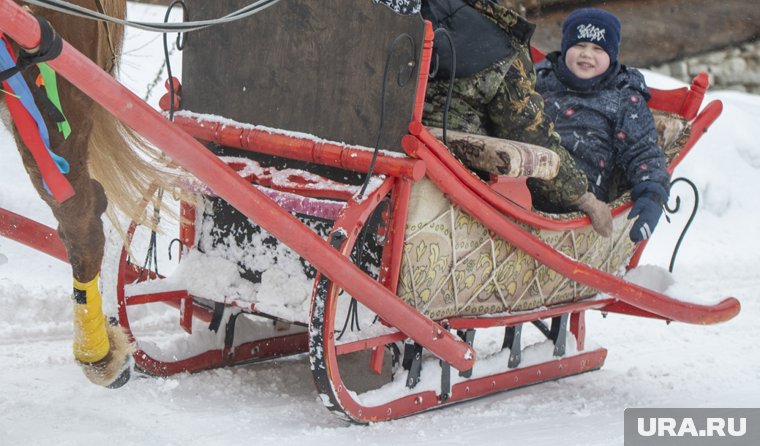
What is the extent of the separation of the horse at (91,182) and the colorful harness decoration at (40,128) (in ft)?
0.18

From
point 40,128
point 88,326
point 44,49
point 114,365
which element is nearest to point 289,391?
point 114,365

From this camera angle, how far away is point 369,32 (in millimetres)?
2779

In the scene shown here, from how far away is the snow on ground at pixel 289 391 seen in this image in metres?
2.73

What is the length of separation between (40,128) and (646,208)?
2.10 metres

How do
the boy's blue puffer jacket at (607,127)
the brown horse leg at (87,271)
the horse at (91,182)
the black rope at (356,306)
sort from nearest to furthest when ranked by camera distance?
the horse at (91,182) → the brown horse leg at (87,271) → the black rope at (356,306) → the boy's blue puffer jacket at (607,127)

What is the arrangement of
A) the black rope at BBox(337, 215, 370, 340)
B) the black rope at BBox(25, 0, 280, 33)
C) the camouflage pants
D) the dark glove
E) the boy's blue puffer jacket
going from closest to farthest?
the black rope at BBox(25, 0, 280, 33) → the black rope at BBox(337, 215, 370, 340) → the camouflage pants → the dark glove → the boy's blue puffer jacket

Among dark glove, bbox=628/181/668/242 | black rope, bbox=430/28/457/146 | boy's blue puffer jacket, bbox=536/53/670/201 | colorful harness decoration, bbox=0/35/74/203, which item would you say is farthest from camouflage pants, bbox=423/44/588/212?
colorful harness decoration, bbox=0/35/74/203

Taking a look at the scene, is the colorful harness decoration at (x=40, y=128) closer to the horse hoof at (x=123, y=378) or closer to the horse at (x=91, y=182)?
the horse at (x=91, y=182)

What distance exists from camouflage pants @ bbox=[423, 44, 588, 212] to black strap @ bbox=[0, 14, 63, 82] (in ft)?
4.23

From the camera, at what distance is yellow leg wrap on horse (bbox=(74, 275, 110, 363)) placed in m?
2.80

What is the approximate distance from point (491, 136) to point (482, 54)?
1.17 ft

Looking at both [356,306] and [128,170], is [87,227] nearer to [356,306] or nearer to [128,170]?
[128,170]

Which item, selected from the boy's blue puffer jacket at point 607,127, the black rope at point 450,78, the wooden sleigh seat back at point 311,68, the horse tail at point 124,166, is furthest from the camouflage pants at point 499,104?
the horse tail at point 124,166

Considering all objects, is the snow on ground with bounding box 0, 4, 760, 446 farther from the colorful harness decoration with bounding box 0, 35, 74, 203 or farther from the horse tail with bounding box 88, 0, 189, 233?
the colorful harness decoration with bounding box 0, 35, 74, 203
